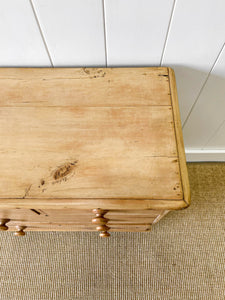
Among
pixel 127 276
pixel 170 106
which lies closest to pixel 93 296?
pixel 127 276

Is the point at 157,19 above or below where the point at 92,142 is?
above

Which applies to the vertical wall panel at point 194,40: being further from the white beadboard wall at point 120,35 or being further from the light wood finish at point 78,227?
the light wood finish at point 78,227

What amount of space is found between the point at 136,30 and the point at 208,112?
0.46 meters

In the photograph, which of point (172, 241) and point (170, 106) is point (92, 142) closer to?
point (170, 106)

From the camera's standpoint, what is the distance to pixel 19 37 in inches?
22.5

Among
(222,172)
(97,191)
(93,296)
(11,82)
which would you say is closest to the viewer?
(97,191)

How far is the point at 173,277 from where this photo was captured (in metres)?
0.93

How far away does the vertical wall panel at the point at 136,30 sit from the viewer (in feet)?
1.66

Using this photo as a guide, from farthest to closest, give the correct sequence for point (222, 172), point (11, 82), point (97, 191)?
point (222, 172), point (11, 82), point (97, 191)

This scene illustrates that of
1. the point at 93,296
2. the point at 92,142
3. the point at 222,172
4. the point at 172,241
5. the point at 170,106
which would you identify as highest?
the point at 222,172

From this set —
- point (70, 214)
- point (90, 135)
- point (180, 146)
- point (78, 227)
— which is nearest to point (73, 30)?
point (90, 135)

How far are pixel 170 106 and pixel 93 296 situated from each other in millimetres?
839

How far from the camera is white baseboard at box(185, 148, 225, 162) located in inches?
44.3

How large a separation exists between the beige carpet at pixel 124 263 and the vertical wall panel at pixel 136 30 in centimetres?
77
